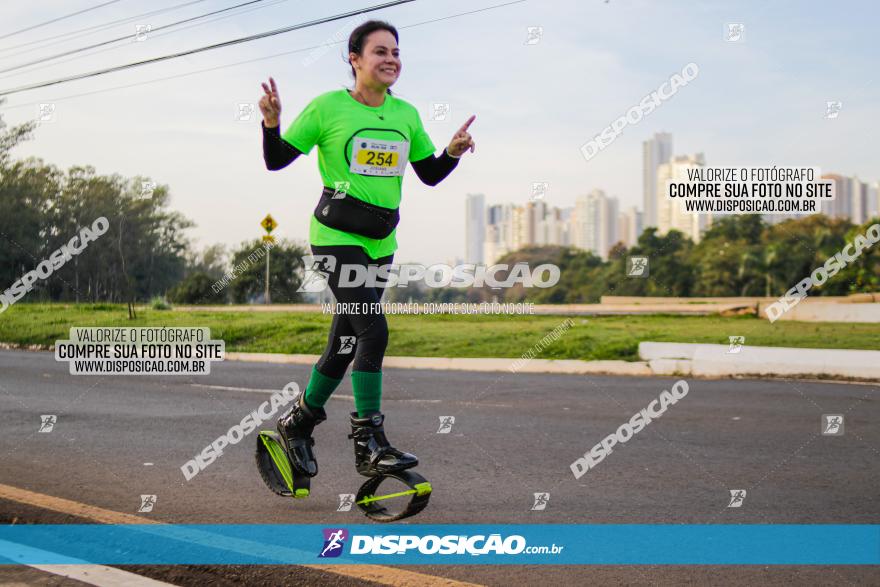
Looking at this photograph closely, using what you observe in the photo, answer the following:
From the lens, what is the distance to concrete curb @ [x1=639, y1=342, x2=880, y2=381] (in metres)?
11.9

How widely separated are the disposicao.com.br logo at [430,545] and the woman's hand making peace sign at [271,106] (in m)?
1.62

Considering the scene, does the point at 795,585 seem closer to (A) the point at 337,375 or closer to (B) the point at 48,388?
(A) the point at 337,375

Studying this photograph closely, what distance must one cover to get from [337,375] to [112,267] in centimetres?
1329

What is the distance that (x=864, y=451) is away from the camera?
245 inches

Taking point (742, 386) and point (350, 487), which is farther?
point (742, 386)

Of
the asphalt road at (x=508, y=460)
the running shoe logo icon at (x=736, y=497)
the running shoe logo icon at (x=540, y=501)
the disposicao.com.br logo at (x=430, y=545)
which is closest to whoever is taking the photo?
the disposicao.com.br logo at (x=430, y=545)

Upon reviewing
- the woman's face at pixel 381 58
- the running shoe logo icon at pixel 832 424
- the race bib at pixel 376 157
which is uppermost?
the woman's face at pixel 381 58

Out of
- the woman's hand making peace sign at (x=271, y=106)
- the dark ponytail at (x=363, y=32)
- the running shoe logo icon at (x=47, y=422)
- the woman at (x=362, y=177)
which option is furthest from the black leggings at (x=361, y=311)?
the running shoe logo icon at (x=47, y=422)

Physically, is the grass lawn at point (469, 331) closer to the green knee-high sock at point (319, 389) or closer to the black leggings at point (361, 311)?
the green knee-high sock at point (319, 389)

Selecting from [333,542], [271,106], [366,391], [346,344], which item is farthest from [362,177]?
[333,542]

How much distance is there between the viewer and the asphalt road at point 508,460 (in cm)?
403

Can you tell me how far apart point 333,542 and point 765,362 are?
1050 cm

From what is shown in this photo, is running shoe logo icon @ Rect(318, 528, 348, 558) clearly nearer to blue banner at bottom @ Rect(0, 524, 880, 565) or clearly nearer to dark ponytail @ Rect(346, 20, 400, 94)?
blue banner at bottom @ Rect(0, 524, 880, 565)

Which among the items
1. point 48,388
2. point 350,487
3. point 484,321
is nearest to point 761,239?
point 484,321
